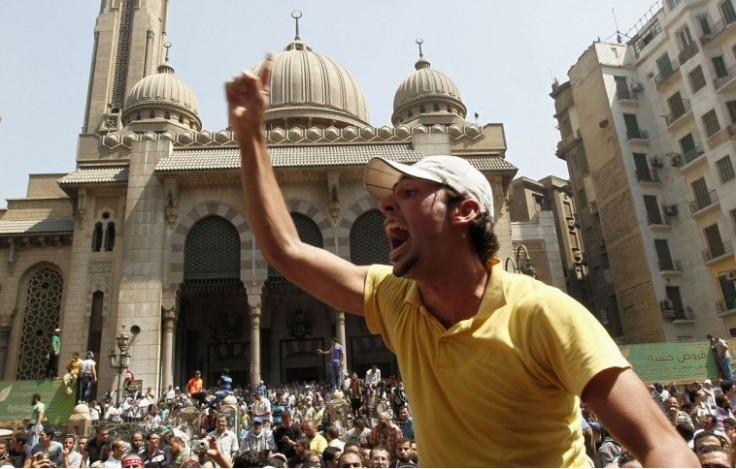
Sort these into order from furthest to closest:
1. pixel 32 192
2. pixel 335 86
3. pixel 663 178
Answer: pixel 335 86
pixel 32 192
pixel 663 178

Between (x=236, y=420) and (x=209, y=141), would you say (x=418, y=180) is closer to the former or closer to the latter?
(x=236, y=420)

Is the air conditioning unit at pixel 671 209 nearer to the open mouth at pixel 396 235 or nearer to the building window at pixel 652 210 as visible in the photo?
the building window at pixel 652 210

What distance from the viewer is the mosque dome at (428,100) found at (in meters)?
34.8

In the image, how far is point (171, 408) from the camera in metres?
17.6

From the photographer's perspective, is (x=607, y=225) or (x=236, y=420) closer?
(x=236, y=420)

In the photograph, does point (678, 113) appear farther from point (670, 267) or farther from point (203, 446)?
point (203, 446)

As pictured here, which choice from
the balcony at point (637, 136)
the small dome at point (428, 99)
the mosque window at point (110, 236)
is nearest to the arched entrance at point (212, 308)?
the mosque window at point (110, 236)

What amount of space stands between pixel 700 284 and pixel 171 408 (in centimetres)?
2557

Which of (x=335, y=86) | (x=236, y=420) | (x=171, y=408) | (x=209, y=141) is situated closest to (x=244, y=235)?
(x=209, y=141)

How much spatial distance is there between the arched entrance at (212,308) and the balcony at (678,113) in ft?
77.6

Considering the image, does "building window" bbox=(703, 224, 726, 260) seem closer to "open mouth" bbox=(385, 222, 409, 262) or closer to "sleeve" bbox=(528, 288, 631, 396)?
"open mouth" bbox=(385, 222, 409, 262)

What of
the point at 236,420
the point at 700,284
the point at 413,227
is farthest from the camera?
the point at 700,284

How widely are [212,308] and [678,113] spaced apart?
86.7ft

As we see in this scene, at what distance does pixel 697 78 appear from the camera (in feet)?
97.4
